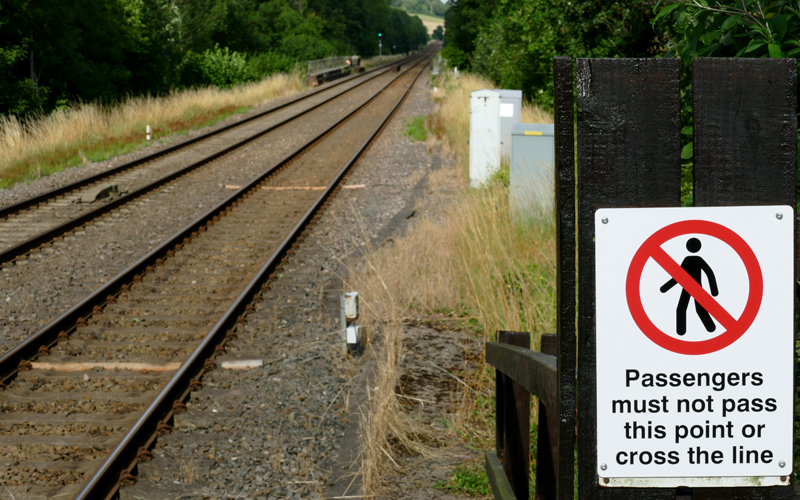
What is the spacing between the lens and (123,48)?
90.3 feet

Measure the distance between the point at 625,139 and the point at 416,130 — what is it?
64.1ft

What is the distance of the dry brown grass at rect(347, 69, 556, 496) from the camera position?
399 cm

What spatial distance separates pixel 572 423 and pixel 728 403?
0.28 meters

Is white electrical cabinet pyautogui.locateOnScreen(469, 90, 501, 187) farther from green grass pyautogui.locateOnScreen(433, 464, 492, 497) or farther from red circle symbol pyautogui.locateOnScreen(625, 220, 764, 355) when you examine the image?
red circle symbol pyautogui.locateOnScreen(625, 220, 764, 355)

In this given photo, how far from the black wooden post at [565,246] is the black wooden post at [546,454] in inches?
21.4

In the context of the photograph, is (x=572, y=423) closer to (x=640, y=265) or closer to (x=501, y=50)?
(x=640, y=265)

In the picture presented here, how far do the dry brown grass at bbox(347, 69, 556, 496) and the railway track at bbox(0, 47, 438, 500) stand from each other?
1.37 metres

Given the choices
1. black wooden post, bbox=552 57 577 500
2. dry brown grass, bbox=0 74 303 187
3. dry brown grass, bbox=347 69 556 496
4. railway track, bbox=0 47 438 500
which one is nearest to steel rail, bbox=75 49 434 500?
railway track, bbox=0 47 438 500

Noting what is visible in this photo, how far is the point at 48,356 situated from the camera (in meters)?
5.69

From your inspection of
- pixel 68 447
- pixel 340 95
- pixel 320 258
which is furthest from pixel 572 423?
Result: pixel 340 95

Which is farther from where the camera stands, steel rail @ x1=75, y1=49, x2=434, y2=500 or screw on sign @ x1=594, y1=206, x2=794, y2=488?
steel rail @ x1=75, y1=49, x2=434, y2=500

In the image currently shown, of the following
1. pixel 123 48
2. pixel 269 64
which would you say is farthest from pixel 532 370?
pixel 269 64

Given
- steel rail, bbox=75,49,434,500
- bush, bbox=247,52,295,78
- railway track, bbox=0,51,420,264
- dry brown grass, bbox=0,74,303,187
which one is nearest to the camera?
steel rail, bbox=75,49,434,500

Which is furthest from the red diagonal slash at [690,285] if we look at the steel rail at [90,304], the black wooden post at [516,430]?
the steel rail at [90,304]
